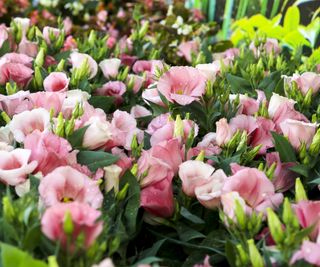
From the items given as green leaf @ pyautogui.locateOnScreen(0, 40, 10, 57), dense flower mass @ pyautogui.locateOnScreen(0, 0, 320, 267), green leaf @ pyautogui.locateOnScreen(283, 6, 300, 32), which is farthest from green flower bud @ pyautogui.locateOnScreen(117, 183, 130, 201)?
green leaf @ pyautogui.locateOnScreen(283, 6, 300, 32)

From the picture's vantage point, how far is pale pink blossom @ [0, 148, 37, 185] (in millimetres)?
898

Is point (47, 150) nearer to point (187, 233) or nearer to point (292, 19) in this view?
point (187, 233)

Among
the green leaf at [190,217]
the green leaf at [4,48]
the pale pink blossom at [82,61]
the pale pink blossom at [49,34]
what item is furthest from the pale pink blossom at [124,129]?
the pale pink blossom at [49,34]

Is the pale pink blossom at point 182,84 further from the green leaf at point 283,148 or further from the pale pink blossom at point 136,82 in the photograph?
the pale pink blossom at point 136,82

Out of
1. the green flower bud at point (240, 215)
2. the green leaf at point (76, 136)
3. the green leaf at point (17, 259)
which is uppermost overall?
the green leaf at point (17, 259)

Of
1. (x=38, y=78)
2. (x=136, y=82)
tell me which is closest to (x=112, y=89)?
(x=136, y=82)

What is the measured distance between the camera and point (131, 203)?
960 millimetres

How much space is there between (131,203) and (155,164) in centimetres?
7

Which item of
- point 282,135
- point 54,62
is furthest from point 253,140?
point 54,62

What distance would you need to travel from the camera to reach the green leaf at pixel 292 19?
2.28 metres

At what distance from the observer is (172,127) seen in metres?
1.12

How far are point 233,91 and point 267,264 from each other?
767mm

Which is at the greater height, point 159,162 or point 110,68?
point 159,162

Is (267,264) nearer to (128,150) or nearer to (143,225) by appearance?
(143,225)
